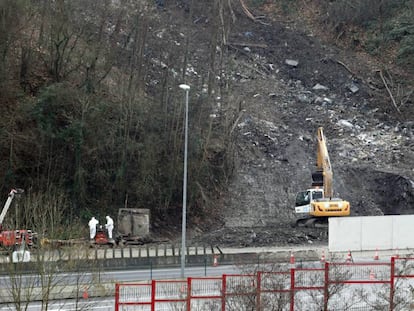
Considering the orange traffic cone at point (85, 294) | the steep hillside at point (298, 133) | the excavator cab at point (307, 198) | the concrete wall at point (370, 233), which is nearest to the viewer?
the orange traffic cone at point (85, 294)

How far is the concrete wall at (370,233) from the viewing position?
33.8m

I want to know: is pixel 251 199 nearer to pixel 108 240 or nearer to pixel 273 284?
pixel 108 240

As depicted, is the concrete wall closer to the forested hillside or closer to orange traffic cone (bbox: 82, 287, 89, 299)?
the forested hillside

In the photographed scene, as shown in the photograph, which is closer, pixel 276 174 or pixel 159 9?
pixel 276 174

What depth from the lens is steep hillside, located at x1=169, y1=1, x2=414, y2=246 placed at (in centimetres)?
4369

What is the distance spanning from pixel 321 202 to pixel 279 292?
22194mm

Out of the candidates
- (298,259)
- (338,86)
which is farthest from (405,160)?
(298,259)

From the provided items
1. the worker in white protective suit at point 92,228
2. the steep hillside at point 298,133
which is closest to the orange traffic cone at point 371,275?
the steep hillside at point 298,133

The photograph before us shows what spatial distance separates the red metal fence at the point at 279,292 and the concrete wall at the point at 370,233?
13760 mm

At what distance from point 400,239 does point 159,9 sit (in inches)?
1457

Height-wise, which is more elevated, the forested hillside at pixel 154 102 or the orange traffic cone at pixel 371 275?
the forested hillside at pixel 154 102

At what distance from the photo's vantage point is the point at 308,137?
50875 mm

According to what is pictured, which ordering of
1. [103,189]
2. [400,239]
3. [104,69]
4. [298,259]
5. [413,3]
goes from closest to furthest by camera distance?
1. [298,259]
2. [400,239]
3. [103,189]
4. [104,69]
5. [413,3]

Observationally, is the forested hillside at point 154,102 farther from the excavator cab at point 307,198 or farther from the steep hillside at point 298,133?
the excavator cab at point 307,198
